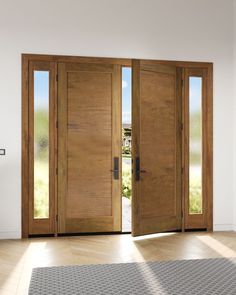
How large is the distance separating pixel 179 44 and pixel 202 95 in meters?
0.81

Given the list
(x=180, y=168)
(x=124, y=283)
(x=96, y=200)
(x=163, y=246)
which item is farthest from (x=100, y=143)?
(x=124, y=283)

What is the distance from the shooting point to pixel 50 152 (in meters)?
5.93

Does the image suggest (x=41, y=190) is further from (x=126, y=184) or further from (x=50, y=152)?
(x=126, y=184)

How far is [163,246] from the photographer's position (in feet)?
17.6

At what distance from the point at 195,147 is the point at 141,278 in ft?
9.21

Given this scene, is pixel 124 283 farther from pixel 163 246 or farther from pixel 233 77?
pixel 233 77

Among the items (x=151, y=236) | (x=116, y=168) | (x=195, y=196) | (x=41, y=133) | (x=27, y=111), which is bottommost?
(x=151, y=236)

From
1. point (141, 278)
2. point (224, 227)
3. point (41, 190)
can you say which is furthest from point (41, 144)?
point (224, 227)

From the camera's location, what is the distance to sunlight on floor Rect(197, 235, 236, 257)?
4984mm

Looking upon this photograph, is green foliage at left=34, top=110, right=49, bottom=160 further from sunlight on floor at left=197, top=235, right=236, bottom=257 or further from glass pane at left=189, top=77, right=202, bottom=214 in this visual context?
sunlight on floor at left=197, top=235, right=236, bottom=257

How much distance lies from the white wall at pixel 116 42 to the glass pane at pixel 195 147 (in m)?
0.24

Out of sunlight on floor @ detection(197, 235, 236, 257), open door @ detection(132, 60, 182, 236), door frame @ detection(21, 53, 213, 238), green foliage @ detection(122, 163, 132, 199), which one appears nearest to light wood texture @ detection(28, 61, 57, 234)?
door frame @ detection(21, 53, 213, 238)

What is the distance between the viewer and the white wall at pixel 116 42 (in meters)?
5.80

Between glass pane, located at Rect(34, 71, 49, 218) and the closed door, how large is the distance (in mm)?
177
